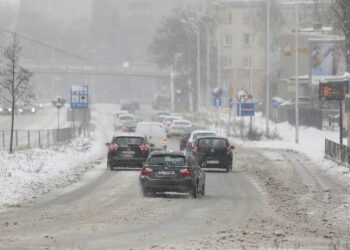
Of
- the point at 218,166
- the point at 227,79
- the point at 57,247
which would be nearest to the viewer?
the point at 57,247

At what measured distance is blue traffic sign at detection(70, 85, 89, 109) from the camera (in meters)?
59.9

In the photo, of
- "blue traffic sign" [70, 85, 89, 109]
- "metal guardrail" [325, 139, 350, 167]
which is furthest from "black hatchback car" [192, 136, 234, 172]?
"blue traffic sign" [70, 85, 89, 109]

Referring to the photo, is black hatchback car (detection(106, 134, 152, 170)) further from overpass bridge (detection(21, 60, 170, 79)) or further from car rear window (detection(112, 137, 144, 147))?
overpass bridge (detection(21, 60, 170, 79))

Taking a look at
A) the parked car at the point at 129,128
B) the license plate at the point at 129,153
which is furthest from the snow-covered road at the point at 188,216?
the parked car at the point at 129,128

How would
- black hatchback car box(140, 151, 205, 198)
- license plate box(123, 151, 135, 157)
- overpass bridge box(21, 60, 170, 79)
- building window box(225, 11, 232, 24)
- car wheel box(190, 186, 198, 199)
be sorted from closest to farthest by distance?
black hatchback car box(140, 151, 205, 198), car wheel box(190, 186, 198, 199), license plate box(123, 151, 135, 157), building window box(225, 11, 232, 24), overpass bridge box(21, 60, 170, 79)

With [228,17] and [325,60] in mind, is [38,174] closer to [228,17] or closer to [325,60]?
[325,60]

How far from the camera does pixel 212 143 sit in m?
38.8

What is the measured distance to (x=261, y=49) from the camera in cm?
15738

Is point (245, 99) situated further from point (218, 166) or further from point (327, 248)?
point (327, 248)

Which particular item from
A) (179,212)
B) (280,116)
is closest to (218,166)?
(179,212)

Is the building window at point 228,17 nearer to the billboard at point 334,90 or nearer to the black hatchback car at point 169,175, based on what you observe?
the billboard at point 334,90

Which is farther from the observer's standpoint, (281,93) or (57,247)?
(281,93)

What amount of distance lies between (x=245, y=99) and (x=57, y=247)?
42.7m

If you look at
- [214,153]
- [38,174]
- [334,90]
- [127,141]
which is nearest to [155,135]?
[334,90]
